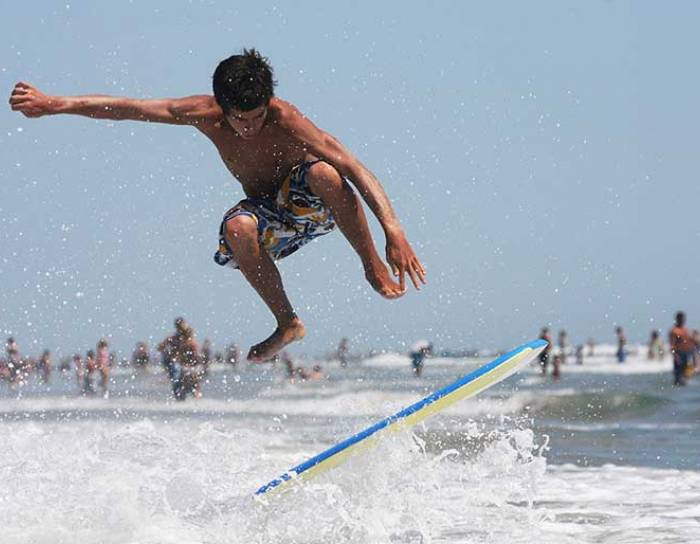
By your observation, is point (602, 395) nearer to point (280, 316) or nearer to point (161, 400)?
point (161, 400)

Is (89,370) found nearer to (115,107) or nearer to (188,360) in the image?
(188,360)

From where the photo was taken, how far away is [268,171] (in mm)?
6875

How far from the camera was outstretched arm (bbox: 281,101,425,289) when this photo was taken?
6.41 meters

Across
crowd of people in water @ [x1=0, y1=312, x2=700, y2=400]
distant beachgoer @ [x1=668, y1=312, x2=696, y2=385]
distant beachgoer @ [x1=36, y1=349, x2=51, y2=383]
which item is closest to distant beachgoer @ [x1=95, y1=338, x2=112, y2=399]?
crowd of people in water @ [x1=0, y1=312, x2=700, y2=400]

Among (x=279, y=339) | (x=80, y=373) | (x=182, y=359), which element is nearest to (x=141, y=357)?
(x=80, y=373)

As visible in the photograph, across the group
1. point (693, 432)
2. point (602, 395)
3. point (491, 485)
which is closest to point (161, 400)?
point (602, 395)

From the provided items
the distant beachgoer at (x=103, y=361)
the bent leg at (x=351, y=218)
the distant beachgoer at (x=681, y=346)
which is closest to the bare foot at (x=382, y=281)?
the bent leg at (x=351, y=218)

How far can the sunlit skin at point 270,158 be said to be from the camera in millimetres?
6469

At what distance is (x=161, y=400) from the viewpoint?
28922mm

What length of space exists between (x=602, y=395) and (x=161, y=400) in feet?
37.7

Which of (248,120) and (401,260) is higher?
(248,120)

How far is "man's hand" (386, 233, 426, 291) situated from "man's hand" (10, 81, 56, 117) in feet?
7.02

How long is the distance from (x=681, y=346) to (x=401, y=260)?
1989 cm

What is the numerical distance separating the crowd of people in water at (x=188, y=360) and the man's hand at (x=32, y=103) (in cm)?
434
